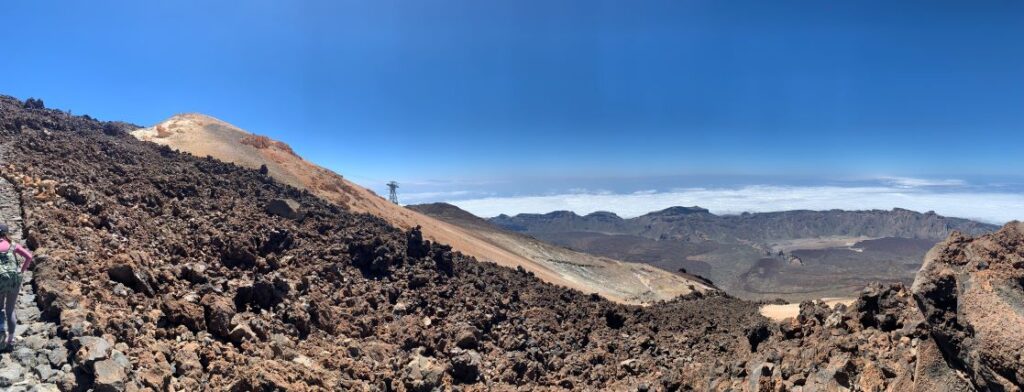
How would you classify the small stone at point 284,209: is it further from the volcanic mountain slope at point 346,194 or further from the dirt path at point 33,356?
the dirt path at point 33,356

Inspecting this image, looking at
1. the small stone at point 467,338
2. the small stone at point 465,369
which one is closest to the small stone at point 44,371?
the small stone at point 465,369

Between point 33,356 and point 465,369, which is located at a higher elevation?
point 33,356

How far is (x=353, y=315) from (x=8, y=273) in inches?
251

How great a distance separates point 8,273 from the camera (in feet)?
19.2

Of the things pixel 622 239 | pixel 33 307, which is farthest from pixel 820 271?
pixel 33 307

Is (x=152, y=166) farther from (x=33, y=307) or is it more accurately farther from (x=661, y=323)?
(x=661, y=323)

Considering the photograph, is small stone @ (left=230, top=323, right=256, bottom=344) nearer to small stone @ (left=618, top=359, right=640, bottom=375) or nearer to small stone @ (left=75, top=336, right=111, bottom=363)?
small stone @ (left=75, top=336, right=111, bottom=363)

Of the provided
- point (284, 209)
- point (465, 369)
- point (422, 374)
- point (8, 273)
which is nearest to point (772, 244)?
point (284, 209)

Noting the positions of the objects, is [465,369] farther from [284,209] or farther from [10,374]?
[284,209]

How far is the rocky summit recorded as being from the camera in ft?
20.2

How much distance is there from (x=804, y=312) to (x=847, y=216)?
219315mm

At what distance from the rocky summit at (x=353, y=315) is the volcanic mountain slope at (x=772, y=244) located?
60.5m

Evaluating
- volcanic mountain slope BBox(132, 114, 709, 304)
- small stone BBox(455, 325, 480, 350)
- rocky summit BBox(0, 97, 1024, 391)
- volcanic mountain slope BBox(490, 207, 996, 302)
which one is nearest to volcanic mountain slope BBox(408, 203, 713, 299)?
volcanic mountain slope BBox(132, 114, 709, 304)

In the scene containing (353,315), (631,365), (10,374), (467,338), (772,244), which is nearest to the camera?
(10,374)
